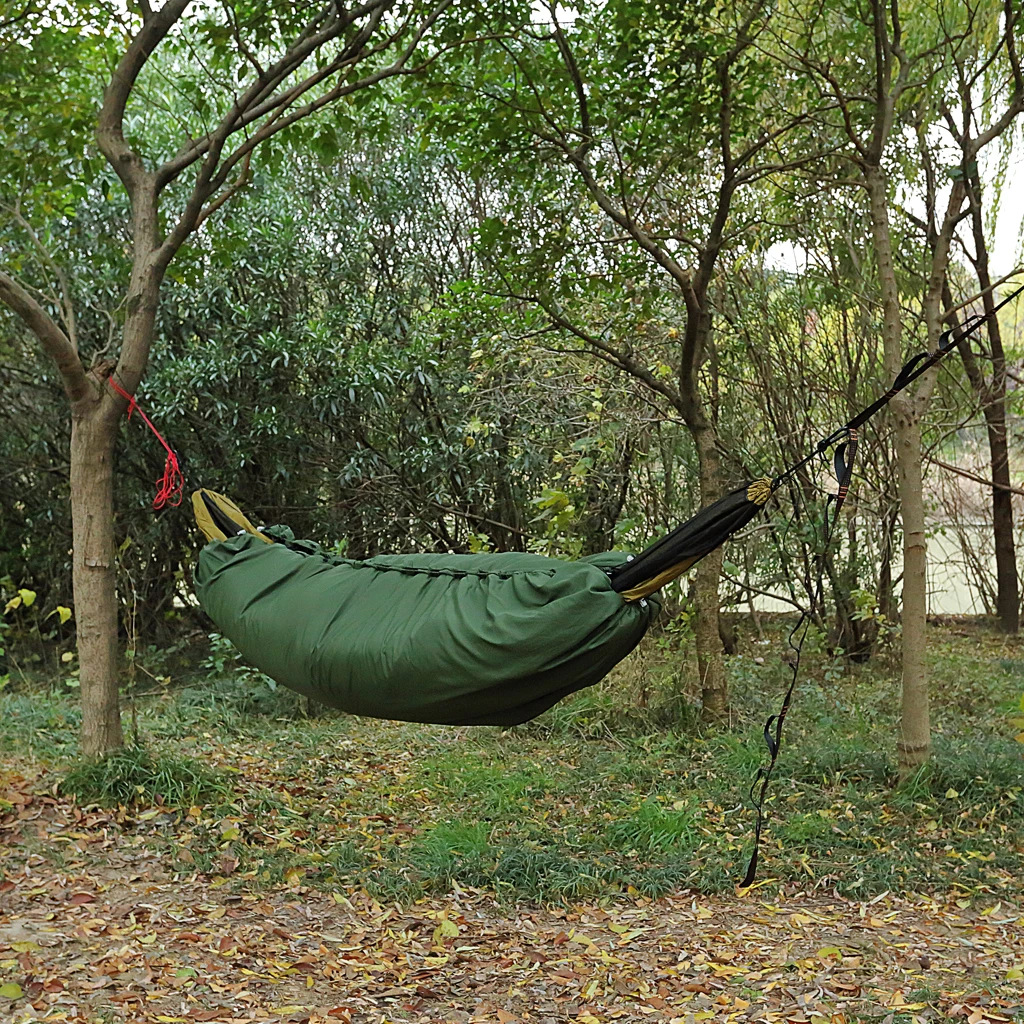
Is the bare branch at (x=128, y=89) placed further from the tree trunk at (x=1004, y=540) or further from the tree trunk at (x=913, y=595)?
the tree trunk at (x=1004, y=540)

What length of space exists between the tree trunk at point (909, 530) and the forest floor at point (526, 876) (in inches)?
5.9

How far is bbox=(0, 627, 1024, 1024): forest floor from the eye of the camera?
2.21 meters

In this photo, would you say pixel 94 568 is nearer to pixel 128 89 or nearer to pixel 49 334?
pixel 49 334

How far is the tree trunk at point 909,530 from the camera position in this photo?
3104 millimetres

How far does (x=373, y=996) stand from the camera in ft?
7.39

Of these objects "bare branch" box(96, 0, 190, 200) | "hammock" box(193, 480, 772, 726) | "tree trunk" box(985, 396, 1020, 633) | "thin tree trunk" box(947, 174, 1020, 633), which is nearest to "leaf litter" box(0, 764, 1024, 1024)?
"hammock" box(193, 480, 772, 726)

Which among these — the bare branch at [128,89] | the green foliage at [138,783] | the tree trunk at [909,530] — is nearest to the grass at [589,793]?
the green foliage at [138,783]

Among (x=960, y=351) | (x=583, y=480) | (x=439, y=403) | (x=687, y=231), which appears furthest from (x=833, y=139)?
(x=439, y=403)

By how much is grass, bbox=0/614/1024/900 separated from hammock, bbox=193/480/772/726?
0.76m

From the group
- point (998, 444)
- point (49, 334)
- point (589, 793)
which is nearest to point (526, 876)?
point (589, 793)

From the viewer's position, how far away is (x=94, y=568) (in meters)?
3.06

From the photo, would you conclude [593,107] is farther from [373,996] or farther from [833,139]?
[373,996]

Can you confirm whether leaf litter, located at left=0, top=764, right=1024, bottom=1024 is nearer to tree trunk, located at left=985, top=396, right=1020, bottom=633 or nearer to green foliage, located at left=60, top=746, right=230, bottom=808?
green foliage, located at left=60, top=746, right=230, bottom=808

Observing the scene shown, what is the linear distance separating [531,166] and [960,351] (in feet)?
8.94
